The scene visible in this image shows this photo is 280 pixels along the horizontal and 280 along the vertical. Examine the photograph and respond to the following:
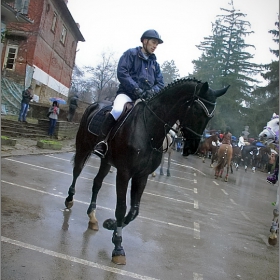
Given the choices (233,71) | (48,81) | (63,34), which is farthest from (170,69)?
(48,81)

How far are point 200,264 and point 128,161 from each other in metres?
1.72

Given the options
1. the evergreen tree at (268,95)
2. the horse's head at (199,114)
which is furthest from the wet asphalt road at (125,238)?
the evergreen tree at (268,95)

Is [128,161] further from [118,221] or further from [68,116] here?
[68,116]

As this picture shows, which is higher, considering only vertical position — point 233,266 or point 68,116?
point 68,116

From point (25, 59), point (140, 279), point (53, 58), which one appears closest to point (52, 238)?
point (140, 279)

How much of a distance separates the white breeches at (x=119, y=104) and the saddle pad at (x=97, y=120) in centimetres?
48

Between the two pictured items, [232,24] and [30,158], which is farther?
[232,24]

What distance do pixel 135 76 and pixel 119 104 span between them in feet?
1.88

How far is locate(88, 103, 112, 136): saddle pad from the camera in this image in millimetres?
5410

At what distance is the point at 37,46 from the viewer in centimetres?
2539

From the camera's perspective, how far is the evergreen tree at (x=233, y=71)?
125 ft

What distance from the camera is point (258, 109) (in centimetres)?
3544

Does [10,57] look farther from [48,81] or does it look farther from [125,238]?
[125,238]

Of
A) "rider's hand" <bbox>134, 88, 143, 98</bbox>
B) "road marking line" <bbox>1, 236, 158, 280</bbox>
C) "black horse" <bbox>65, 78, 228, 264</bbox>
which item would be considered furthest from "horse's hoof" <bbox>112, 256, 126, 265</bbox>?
"rider's hand" <bbox>134, 88, 143, 98</bbox>
